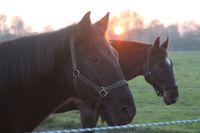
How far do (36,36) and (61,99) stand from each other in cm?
45

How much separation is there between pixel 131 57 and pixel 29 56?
474cm

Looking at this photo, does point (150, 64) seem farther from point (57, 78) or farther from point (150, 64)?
point (57, 78)

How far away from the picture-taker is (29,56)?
286 centimetres

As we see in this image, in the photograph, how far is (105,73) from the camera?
2.92 meters

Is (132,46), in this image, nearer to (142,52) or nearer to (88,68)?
(142,52)

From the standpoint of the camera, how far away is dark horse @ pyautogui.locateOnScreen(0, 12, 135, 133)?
2850 mm

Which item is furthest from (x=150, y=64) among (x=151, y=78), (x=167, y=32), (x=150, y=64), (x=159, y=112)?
(x=167, y=32)

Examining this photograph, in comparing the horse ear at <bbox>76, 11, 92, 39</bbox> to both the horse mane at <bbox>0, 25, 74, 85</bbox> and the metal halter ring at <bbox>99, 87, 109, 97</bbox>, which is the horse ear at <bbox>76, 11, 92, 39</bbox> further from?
the metal halter ring at <bbox>99, 87, 109, 97</bbox>

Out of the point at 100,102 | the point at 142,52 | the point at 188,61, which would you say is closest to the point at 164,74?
the point at 142,52

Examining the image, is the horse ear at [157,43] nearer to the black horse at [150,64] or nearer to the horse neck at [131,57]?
the black horse at [150,64]

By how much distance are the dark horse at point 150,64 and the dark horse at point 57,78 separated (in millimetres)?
4256

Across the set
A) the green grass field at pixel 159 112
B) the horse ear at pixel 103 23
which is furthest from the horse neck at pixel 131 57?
the horse ear at pixel 103 23

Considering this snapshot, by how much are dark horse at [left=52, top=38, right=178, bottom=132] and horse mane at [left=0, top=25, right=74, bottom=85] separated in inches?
170

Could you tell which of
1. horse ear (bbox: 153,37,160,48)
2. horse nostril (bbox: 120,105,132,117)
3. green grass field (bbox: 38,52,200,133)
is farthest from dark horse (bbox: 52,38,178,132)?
horse nostril (bbox: 120,105,132,117)
